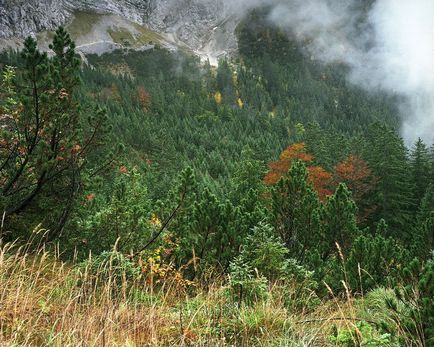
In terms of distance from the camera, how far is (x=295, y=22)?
190625mm

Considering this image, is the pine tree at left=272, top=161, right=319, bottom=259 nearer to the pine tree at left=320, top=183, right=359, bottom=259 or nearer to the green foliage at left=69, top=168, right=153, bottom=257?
the pine tree at left=320, top=183, right=359, bottom=259

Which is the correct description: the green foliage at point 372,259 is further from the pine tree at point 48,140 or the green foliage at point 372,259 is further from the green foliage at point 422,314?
the pine tree at point 48,140

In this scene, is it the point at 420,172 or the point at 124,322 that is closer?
the point at 124,322

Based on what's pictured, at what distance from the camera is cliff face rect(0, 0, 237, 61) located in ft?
495

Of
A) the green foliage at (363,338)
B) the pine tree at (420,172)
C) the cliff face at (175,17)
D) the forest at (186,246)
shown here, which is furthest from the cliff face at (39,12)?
the green foliage at (363,338)

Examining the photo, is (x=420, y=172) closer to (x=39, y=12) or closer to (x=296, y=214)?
(x=296, y=214)

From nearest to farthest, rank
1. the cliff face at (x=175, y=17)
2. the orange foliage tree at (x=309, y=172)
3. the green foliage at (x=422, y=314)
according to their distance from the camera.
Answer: the green foliage at (x=422, y=314) < the orange foliage tree at (x=309, y=172) < the cliff face at (x=175, y=17)

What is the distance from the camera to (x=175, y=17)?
19438cm

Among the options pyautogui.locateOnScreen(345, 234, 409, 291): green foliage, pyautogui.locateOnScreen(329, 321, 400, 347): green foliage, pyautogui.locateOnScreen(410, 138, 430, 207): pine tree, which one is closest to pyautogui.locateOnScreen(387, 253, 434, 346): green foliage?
pyautogui.locateOnScreen(329, 321, 400, 347): green foliage

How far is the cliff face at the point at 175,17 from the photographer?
151m

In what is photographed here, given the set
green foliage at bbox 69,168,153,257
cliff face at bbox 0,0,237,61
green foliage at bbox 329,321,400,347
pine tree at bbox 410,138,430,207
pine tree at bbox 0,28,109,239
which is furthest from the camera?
cliff face at bbox 0,0,237,61

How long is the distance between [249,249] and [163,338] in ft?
15.4

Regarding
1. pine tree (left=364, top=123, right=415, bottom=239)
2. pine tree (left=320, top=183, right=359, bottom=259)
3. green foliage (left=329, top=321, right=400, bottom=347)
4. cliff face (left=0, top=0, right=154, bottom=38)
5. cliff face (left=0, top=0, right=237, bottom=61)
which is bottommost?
green foliage (left=329, top=321, right=400, bottom=347)

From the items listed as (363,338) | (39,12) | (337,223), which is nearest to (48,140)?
(363,338)
